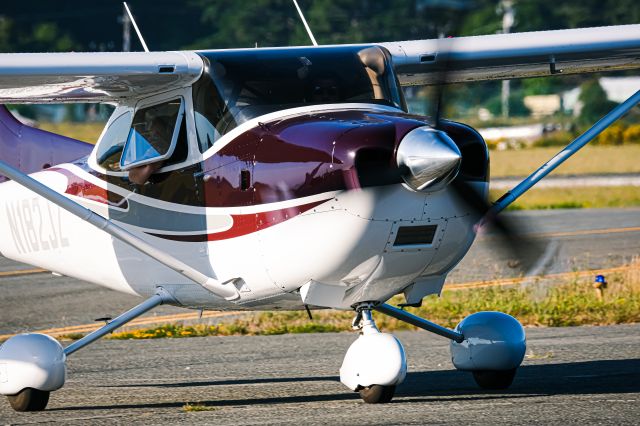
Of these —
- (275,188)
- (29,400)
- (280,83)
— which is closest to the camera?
(275,188)

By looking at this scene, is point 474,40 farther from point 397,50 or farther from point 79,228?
point 79,228

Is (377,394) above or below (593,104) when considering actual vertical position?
below

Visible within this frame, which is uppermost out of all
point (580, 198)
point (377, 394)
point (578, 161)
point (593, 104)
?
point (593, 104)

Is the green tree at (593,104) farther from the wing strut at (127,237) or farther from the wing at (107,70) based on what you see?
the wing strut at (127,237)

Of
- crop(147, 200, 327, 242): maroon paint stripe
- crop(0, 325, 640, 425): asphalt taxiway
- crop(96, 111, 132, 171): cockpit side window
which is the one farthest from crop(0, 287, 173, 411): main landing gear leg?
crop(96, 111, 132, 171): cockpit side window

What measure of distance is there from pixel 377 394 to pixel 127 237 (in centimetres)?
208

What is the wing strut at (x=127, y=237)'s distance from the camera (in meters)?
9.02

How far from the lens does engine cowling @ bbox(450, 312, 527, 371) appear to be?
971cm

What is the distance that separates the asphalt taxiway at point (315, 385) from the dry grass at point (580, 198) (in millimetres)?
18139

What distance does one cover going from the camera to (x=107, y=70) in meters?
9.23

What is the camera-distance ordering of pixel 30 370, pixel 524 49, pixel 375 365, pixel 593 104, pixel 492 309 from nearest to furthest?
pixel 375 365, pixel 30 370, pixel 524 49, pixel 492 309, pixel 593 104

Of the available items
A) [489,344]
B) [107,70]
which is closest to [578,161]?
[489,344]

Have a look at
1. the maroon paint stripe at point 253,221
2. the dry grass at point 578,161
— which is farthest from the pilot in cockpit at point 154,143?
the dry grass at point 578,161

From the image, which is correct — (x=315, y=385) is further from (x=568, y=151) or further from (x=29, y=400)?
(x=568, y=151)
